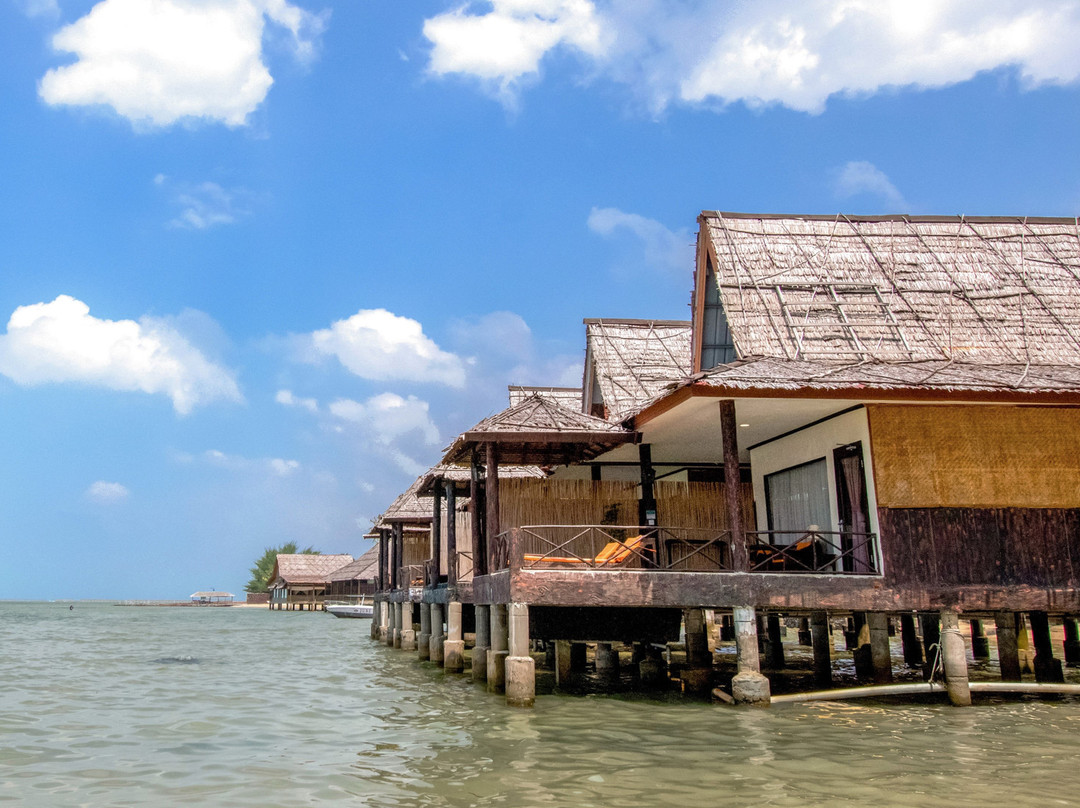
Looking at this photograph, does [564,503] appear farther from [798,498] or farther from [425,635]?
[425,635]

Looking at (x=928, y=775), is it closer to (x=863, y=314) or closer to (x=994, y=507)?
(x=994, y=507)

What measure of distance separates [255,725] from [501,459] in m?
6.97

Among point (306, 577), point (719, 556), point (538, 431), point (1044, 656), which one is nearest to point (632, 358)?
point (719, 556)

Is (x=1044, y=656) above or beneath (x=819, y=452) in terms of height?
beneath

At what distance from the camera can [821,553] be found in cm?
1395

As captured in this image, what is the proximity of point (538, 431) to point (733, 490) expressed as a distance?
3.08 meters

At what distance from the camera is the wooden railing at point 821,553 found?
41.1ft

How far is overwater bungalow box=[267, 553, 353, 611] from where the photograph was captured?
69750 mm

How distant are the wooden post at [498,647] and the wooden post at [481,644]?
5.12 feet

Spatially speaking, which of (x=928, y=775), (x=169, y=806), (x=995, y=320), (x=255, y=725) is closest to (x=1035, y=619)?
(x=995, y=320)

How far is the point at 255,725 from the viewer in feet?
38.9

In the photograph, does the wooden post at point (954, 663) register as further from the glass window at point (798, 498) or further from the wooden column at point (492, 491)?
the wooden column at point (492, 491)

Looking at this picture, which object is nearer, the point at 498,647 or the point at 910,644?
the point at 498,647

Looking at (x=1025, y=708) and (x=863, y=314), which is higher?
→ (x=863, y=314)
